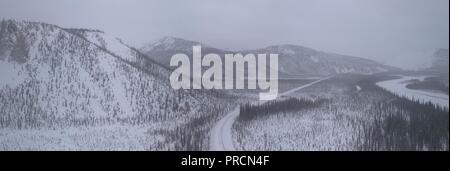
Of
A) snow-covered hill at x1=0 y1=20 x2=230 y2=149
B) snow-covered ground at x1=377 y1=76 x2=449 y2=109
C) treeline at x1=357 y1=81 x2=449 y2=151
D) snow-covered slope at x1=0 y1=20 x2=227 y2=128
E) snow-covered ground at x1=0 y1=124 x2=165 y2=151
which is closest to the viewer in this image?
treeline at x1=357 y1=81 x2=449 y2=151

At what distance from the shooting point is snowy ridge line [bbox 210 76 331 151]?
14.6 m

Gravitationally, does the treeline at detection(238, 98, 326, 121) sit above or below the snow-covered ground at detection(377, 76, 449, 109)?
below

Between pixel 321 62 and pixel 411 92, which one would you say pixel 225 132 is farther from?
pixel 411 92

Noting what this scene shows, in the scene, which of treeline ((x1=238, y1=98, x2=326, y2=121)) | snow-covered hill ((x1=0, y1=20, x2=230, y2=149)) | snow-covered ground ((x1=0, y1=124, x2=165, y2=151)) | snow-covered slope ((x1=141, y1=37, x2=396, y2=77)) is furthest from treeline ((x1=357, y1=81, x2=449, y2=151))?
snow-covered ground ((x1=0, y1=124, x2=165, y2=151))

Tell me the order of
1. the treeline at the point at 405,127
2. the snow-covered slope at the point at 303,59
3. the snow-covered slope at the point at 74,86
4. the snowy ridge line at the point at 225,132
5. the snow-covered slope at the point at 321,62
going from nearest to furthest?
1. the treeline at the point at 405,127
2. the snowy ridge line at the point at 225,132
3. the snow-covered slope at the point at 321,62
4. the snow-covered slope at the point at 303,59
5. the snow-covered slope at the point at 74,86

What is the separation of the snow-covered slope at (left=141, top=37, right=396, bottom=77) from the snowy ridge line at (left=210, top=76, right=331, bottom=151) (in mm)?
1053

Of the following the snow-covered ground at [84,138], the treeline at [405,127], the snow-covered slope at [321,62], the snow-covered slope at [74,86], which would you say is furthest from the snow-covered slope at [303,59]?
the snow-covered ground at [84,138]

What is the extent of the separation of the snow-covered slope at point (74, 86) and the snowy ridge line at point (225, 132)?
2.52m

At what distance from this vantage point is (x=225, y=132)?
17234 millimetres

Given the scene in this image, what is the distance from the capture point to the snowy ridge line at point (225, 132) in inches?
575

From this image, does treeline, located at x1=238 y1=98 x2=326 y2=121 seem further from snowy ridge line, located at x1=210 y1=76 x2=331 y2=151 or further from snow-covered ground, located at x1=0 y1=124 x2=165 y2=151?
snow-covered ground, located at x1=0 y1=124 x2=165 y2=151

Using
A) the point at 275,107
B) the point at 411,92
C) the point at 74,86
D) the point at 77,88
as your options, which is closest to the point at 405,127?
the point at 411,92

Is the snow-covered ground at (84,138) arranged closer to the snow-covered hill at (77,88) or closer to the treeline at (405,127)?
the snow-covered hill at (77,88)

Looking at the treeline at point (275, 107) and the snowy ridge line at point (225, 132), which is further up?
the treeline at point (275, 107)
